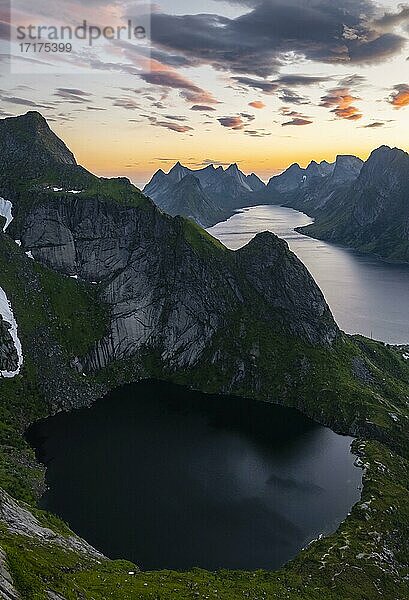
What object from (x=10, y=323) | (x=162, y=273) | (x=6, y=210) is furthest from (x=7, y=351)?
(x=6, y=210)

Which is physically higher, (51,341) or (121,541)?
(51,341)

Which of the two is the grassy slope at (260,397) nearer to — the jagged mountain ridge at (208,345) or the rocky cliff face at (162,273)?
the jagged mountain ridge at (208,345)

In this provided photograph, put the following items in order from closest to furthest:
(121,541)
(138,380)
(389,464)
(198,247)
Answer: (121,541) < (389,464) < (138,380) < (198,247)

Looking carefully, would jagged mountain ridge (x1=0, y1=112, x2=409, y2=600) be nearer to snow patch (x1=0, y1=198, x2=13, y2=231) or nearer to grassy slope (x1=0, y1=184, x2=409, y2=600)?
grassy slope (x1=0, y1=184, x2=409, y2=600)

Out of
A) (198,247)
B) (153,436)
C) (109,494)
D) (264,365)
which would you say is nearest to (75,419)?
(153,436)

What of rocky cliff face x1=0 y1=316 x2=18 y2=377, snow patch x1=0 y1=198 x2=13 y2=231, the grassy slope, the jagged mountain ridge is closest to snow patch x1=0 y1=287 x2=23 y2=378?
rocky cliff face x1=0 y1=316 x2=18 y2=377

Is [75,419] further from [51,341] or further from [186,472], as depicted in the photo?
[186,472]

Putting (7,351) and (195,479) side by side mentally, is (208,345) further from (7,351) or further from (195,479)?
(195,479)
